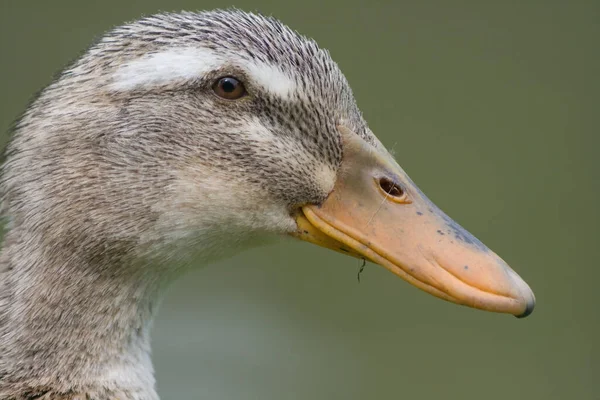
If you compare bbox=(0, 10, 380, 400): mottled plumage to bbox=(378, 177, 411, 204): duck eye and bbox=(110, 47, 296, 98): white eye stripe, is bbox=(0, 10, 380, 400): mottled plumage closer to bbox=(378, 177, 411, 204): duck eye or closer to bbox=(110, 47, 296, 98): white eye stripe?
bbox=(110, 47, 296, 98): white eye stripe

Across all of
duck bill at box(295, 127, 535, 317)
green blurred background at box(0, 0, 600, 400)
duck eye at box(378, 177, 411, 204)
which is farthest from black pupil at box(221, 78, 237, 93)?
green blurred background at box(0, 0, 600, 400)

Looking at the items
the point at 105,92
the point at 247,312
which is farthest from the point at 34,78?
the point at 105,92

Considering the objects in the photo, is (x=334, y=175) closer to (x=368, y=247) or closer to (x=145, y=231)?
(x=368, y=247)

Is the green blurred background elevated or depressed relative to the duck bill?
depressed

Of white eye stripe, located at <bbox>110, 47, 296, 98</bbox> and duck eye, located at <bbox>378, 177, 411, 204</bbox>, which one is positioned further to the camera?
duck eye, located at <bbox>378, 177, 411, 204</bbox>

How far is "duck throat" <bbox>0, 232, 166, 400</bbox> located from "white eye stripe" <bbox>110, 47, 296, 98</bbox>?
54 centimetres

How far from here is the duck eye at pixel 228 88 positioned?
3302mm

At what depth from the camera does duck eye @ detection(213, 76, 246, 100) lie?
330cm

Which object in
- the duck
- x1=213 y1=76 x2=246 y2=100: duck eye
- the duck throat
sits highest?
x1=213 y1=76 x2=246 y2=100: duck eye

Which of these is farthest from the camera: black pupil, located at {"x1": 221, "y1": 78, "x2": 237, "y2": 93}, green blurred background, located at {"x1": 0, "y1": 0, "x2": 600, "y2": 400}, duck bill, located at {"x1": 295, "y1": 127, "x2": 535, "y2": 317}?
green blurred background, located at {"x1": 0, "y1": 0, "x2": 600, "y2": 400}

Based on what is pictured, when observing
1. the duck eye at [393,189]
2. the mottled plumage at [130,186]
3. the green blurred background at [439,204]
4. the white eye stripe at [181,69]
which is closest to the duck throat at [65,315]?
the mottled plumage at [130,186]

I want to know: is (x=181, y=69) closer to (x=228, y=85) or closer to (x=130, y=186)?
(x=228, y=85)

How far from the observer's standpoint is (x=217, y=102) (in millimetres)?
3309

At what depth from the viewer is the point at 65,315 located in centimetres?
328
